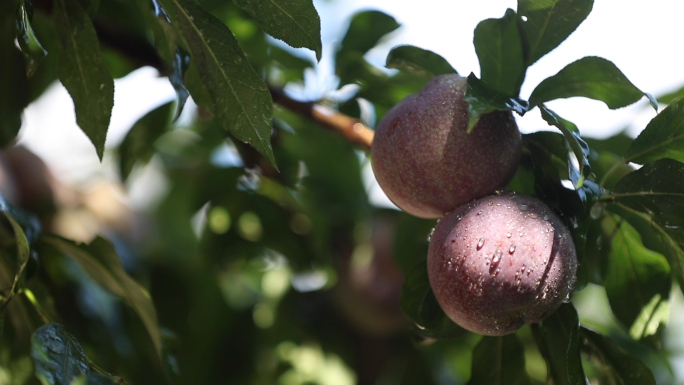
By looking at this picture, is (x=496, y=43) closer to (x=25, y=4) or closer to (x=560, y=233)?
(x=560, y=233)

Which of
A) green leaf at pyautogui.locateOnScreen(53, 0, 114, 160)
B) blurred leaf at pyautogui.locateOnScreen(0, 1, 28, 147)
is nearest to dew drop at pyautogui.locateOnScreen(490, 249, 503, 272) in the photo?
green leaf at pyautogui.locateOnScreen(53, 0, 114, 160)

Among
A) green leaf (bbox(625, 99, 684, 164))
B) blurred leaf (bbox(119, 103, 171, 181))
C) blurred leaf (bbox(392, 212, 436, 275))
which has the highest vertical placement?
green leaf (bbox(625, 99, 684, 164))

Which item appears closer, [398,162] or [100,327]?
[398,162]

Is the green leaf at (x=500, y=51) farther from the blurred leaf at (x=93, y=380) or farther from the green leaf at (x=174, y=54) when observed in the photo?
the blurred leaf at (x=93, y=380)

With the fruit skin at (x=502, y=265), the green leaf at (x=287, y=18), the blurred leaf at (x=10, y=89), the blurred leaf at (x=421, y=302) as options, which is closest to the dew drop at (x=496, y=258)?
the fruit skin at (x=502, y=265)

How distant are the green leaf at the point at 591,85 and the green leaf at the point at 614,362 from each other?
0.70 ft

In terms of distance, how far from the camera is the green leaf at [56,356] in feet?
1.43

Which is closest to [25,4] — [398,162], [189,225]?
[398,162]

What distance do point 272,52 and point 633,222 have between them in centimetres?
59

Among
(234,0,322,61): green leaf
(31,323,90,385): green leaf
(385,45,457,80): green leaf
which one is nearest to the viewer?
(31,323,90,385): green leaf

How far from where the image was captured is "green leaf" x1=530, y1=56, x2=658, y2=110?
579 millimetres

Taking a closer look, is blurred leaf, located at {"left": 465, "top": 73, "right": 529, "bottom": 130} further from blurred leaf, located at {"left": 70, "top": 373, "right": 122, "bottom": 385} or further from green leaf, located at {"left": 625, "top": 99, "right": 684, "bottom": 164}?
blurred leaf, located at {"left": 70, "top": 373, "right": 122, "bottom": 385}

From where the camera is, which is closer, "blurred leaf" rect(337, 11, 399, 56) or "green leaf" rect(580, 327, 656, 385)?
"green leaf" rect(580, 327, 656, 385)

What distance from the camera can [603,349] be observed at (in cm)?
62
